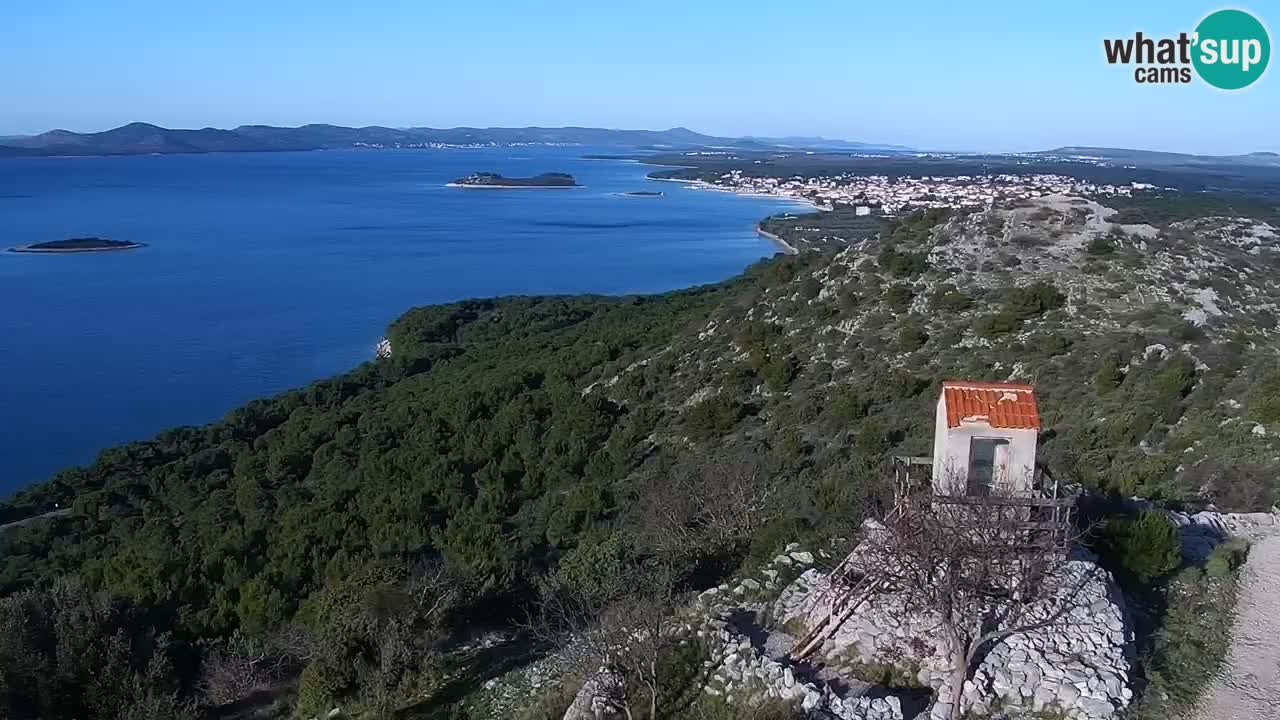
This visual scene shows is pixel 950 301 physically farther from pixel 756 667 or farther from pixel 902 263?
pixel 756 667

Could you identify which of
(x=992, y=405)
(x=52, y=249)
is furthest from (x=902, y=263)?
(x=52, y=249)

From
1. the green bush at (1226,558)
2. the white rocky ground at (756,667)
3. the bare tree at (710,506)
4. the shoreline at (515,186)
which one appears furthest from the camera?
the shoreline at (515,186)

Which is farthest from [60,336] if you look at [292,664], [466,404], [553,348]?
[292,664]

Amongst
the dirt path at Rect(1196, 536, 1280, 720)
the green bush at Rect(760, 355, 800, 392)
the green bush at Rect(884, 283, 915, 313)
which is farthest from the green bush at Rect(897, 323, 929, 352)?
the dirt path at Rect(1196, 536, 1280, 720)

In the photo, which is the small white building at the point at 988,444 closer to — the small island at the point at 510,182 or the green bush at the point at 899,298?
the green bush at the point at 899,298

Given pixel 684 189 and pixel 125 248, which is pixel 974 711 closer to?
pixel 125 248

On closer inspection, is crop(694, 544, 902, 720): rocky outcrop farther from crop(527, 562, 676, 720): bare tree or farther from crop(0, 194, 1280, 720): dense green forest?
crop(0, 194, 1280, 720): dense green forest

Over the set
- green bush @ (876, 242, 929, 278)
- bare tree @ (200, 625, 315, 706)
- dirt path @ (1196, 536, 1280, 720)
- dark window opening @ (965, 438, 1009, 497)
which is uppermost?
green bush @ (876, 242, 929, 278)

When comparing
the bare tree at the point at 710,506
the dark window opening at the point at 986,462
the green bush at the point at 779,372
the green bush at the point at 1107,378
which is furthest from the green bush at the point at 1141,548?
the green bush at the point at 779,372
